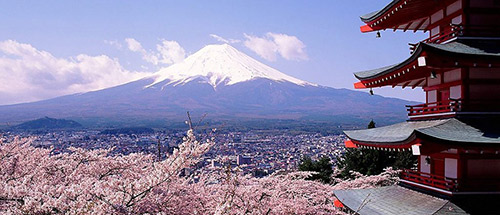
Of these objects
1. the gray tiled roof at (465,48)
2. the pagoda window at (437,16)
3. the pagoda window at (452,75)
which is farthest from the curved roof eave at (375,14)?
the pagoda window at (452,75)

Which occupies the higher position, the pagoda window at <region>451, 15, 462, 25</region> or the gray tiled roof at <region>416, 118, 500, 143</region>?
the pagoda window at <region>451, 15, 462, 25</region>

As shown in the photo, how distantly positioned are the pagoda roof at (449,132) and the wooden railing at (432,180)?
85 cm

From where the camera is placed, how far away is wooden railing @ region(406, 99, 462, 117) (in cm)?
742

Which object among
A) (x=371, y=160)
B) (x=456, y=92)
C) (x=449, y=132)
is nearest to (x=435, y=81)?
(x=456, y=92)

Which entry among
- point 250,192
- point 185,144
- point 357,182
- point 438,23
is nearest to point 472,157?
point 438,23

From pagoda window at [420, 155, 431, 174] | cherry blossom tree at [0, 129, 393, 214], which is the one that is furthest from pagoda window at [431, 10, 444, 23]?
cherry blossom tree at [0, 129, 393, 214]

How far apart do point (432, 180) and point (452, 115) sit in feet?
4.02

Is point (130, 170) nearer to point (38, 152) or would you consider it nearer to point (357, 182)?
point (38, 152)

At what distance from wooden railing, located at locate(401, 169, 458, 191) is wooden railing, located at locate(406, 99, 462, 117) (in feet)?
3.82

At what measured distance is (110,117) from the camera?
99062mm

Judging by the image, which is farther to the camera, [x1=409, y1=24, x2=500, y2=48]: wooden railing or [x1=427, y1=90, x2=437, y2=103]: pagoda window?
[x1=427, y1=90, x2=437, y2=103]: pagoda window

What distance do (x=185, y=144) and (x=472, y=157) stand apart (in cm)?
477

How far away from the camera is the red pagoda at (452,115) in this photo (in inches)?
272

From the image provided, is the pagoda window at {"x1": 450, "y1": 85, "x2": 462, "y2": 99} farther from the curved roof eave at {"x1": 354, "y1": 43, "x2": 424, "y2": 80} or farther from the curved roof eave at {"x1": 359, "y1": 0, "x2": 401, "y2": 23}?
the curved roof eave at {"x1": 359, "y1": 0, "x2": 401, "y2": 23}
